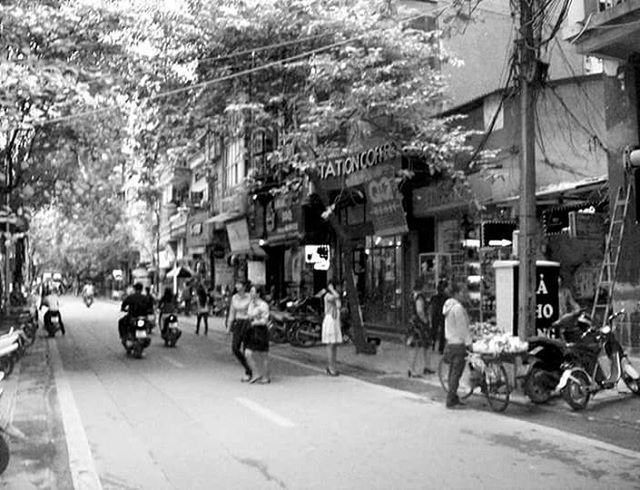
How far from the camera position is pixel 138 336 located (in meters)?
16.3

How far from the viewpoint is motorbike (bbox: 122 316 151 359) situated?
16312 mm

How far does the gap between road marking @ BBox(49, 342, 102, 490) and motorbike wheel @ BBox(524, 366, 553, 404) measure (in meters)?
5.95

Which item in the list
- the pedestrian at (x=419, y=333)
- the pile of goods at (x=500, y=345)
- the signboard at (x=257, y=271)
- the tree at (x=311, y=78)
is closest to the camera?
the pile of goods at (x=500, y=345)

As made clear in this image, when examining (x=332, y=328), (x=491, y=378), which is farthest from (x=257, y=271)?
(x=491, y=378)

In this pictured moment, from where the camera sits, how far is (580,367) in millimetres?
9734

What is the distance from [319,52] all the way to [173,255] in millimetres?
37142

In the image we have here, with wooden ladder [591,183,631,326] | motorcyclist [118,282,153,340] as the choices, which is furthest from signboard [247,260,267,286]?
wooden ladder [591,183,631,326]

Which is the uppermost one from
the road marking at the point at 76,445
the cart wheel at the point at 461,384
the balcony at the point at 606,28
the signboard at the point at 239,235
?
the balcony at the point at 606,28

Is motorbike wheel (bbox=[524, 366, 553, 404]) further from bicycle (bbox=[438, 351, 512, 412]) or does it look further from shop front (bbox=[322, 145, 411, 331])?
shop front (bbox=[322, 145, 411, 331])

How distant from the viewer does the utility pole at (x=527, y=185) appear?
10617 millimetres

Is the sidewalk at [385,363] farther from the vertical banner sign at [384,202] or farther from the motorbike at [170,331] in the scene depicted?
the vertical banner sign at [384,202]

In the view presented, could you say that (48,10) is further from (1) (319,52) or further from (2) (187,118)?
(1) (319,52)

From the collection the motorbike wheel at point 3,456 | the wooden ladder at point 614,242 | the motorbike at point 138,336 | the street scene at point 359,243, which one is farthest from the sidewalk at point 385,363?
the motorbike wheel at point 3,456

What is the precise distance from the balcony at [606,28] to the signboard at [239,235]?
20.4 metres
